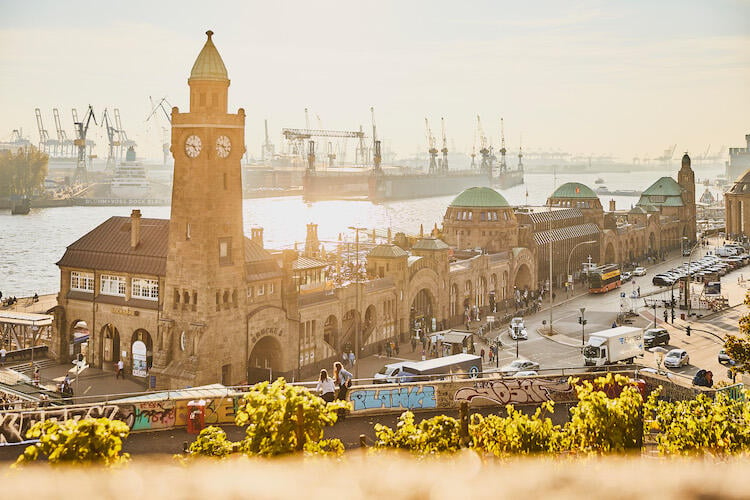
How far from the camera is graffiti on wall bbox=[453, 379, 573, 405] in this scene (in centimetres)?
3219

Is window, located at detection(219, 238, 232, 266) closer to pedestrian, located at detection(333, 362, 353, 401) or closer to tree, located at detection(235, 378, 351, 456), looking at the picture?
pedestrian, located at detection(333, 362, 353, 401)

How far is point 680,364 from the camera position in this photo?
183 ft

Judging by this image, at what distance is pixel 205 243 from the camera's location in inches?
1930

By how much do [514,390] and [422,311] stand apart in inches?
1491

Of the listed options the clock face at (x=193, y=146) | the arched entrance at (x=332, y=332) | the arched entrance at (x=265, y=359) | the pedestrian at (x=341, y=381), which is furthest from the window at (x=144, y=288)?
the pedestrian at (x=341, y=381)

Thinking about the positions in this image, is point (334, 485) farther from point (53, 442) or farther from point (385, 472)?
point (53, 442)

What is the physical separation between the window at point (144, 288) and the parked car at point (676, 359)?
1307 inches

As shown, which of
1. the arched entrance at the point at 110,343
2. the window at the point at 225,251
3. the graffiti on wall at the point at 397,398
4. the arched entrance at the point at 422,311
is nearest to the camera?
the graffiti on wall at the point at 397,398

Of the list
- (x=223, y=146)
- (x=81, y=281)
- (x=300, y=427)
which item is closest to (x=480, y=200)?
(x=223, y=146)

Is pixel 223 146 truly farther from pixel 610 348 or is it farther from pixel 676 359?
pixel 676 359

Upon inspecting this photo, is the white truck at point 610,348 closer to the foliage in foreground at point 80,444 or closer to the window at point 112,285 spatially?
the window at point 112,285

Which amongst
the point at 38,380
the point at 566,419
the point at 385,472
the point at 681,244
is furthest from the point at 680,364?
the point at 681,244

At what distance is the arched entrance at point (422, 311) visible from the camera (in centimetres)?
6856

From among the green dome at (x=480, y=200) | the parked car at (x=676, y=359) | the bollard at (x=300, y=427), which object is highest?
the green dome at (x=480, y=200)
